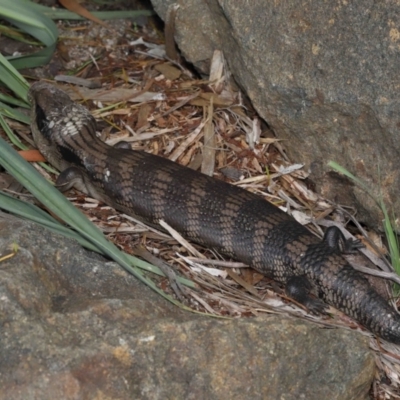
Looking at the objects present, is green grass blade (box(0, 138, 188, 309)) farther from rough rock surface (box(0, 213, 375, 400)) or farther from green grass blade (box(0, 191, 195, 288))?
rough rock surface (box(0, 213, 375, 400))

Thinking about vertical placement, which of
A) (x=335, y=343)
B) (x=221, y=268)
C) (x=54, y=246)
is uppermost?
(x=54, y=246)

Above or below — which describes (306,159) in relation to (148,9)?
below

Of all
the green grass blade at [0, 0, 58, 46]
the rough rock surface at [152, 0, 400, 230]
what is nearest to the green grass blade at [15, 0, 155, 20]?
the green grass blade at [0, 0, 58, 46]

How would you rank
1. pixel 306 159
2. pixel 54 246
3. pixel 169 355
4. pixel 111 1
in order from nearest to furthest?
pixel 169 355 → pixel 54 246 → pixel 306 159 → pixel 111 1

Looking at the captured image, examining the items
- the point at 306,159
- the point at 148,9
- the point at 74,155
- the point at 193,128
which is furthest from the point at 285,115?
the point at 148,9

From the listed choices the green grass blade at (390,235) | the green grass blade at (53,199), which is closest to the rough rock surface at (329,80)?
the green grass blade at (390,235)

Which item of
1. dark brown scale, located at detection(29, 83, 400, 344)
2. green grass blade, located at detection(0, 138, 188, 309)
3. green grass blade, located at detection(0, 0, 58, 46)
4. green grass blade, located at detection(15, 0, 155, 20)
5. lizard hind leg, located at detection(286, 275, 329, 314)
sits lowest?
lizard hind leg, located at detection(286, 275, 329, 314)

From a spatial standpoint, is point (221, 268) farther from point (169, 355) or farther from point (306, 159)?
point (169, 355)
